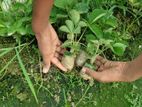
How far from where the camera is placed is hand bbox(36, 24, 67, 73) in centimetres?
192

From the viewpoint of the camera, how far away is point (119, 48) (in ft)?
6.57

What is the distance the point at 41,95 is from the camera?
207cm

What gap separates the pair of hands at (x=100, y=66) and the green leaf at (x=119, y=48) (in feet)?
0.17

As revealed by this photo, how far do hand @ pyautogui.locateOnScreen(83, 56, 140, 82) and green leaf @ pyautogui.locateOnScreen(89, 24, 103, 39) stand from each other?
0.46 ft

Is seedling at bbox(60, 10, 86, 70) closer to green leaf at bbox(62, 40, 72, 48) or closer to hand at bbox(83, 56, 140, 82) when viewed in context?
green leaf at bbox(62, 40, 72, 48)

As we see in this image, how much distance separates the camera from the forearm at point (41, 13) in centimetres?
166

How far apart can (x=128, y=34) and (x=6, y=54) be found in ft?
2.27

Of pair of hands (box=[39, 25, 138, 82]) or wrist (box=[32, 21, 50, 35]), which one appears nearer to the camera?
wrist (box=[32, 21, 50, 35])

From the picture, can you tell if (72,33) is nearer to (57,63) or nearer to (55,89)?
(57,63)

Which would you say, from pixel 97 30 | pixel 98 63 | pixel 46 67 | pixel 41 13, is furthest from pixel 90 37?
pixel 41 13

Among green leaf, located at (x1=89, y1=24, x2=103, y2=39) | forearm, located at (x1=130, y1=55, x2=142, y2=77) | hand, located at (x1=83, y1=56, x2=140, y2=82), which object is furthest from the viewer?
green leaf, located at (x1=89, y1=24, x2=103, y2=39)

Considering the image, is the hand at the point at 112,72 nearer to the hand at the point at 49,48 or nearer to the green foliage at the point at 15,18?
the hand at the point at 49,48

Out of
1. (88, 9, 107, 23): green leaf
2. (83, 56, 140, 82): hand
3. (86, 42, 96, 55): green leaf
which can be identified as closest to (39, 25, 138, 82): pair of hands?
(83, 56, 140, 82): hand

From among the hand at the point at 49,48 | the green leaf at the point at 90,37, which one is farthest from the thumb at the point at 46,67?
the green leaf at the point at 90,37
